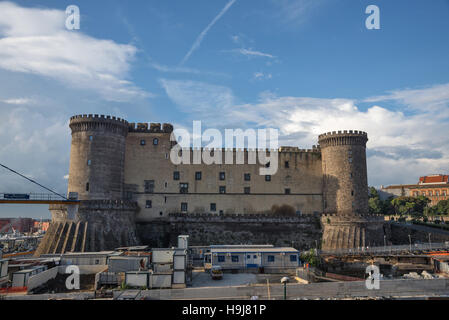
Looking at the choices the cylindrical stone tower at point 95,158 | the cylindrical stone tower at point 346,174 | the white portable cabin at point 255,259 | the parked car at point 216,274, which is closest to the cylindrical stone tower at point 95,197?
the cylindrical stone tower at point 95,158

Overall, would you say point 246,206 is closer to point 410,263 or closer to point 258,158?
point 258,158

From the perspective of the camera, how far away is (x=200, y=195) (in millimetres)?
55625

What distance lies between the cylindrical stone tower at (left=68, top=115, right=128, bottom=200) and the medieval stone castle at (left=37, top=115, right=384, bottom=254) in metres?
0.13

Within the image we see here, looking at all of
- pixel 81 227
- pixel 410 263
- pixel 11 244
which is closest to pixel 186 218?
pixel 81 227

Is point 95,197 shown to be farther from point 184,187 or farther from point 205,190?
point 205,190

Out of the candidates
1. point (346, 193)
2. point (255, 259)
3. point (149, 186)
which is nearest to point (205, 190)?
point (149, 186)

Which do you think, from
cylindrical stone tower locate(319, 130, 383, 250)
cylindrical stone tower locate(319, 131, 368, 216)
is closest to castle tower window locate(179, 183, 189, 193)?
cylindrical stone tower locate(319, 130, 383, 250)

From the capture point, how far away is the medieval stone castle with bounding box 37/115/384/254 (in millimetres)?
48531

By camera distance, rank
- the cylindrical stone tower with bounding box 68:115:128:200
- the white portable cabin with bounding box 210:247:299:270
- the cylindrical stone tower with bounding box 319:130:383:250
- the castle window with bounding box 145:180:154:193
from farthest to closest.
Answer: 1. the castle window with bounding box 145:180:154:193
2. the cylindrical stone tower with bounding box 319:130:383:250
3. the cylindrical stone tower with bounding box 68:115:128:200
4. the white portable cabin with bounding box 210:247:299:270

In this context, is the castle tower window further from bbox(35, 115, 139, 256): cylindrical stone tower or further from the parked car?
the parked car

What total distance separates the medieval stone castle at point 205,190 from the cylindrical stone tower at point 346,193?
0.48 ft

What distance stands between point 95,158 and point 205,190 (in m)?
17.5

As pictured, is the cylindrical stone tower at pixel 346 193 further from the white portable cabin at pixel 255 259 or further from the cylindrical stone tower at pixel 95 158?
the cylindrical stone tower at pixel 95 158
